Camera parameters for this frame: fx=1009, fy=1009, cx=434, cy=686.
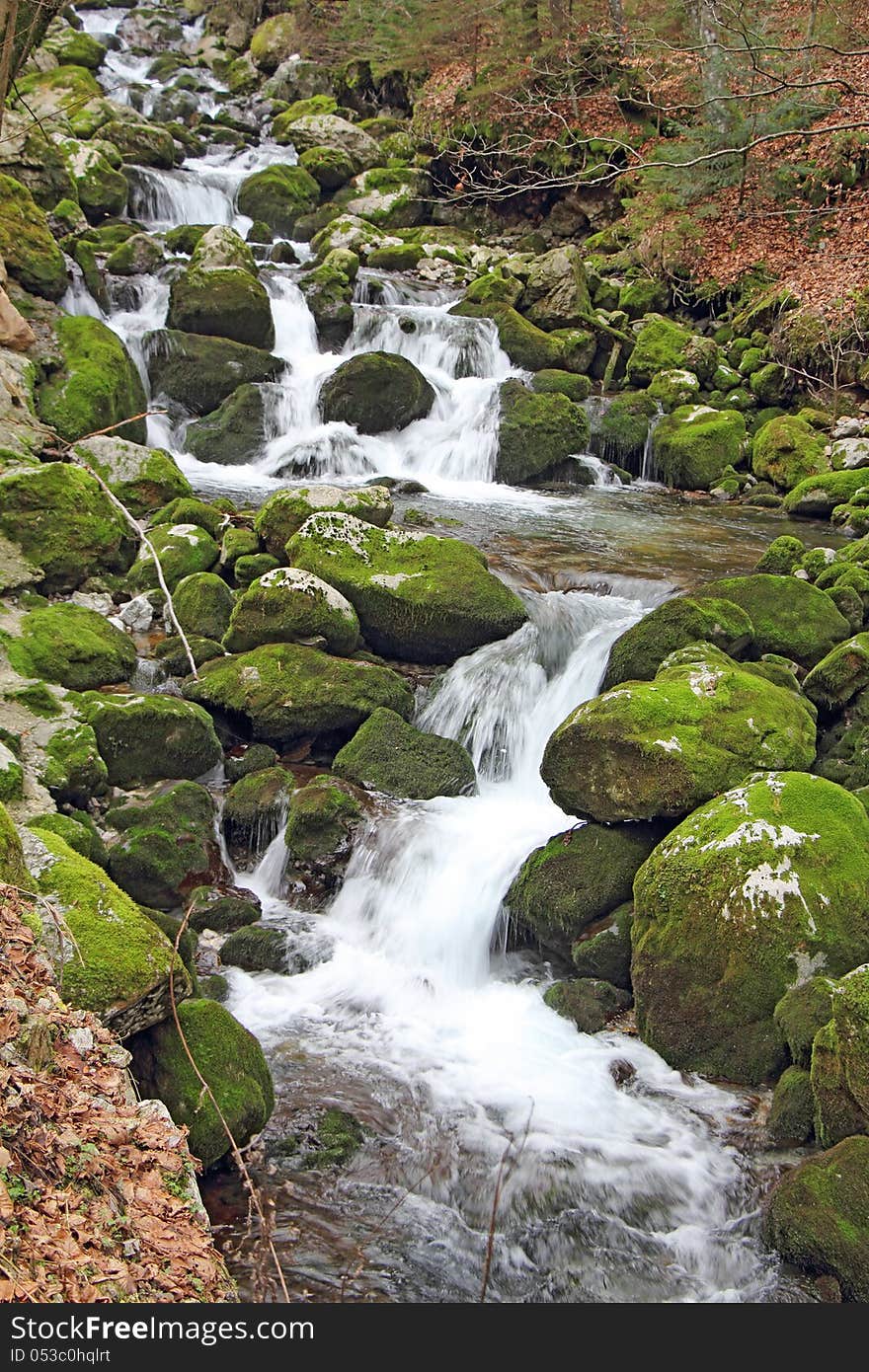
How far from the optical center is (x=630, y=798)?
6711mm

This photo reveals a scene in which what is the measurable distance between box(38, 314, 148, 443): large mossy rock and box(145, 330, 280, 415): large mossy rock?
1.29 meters

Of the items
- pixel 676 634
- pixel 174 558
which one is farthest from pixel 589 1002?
pixel 174 558

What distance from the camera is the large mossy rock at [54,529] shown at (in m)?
9.54

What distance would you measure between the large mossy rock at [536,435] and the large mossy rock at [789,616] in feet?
22.5

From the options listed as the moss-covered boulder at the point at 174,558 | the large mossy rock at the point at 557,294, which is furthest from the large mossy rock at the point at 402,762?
the large mossy rock at the point at 557,294

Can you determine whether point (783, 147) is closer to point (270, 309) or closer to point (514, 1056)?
point (270, 309)

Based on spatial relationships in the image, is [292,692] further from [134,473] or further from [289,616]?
[134,473]

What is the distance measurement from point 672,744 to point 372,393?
10.5 metres

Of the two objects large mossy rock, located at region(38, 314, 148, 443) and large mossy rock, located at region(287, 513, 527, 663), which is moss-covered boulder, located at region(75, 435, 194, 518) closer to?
large mossy rock, located at region(38, 314, 148, 443)

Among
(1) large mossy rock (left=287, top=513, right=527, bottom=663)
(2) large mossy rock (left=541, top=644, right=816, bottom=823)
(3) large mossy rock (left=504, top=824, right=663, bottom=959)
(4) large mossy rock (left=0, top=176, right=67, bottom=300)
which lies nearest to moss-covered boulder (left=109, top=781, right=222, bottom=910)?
(3) large mossy rock (left=504, top=824, right=663, bottom=959)

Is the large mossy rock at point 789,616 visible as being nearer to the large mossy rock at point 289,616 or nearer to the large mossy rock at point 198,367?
the large mossy rock at point 289,616

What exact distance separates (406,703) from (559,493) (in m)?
7.26

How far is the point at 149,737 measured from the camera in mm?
7574

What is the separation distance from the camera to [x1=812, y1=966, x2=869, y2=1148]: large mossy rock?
14.9 feet
